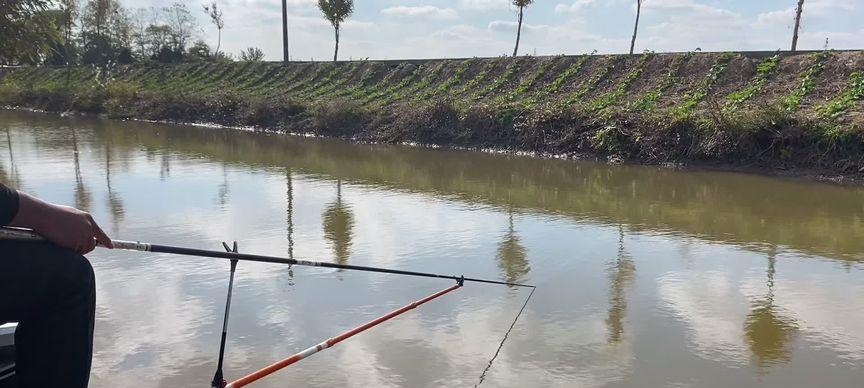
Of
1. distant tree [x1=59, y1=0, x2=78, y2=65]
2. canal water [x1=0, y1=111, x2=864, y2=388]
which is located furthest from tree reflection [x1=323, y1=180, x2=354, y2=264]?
distant tree [x1=59, y1=0, x2=78, y2=65]

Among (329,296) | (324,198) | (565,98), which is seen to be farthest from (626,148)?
(329,296)

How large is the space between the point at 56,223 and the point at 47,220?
0.02 metres

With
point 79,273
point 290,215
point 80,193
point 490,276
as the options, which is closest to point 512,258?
point 490,276

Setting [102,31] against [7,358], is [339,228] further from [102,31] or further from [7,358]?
[102,31]

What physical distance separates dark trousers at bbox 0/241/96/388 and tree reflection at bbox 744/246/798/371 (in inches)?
141

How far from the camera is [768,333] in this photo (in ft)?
14.5

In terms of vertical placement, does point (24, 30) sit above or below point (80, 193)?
above

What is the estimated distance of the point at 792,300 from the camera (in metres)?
5.05

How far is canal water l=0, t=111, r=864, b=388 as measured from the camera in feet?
12.8

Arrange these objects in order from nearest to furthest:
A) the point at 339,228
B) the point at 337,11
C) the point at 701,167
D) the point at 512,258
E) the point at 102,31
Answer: the point at 512,258
the point at 339,228
the point at 701,167
the point at 337,11
the point at 102,31

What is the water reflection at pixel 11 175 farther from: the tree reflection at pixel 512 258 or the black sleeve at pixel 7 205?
the black sleeve at pixel 7 205

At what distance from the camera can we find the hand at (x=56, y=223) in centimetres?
188

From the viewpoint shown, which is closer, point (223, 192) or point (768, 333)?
point (768, 333)

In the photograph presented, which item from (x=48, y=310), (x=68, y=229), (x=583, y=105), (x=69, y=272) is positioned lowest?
(x=48, y=310)
